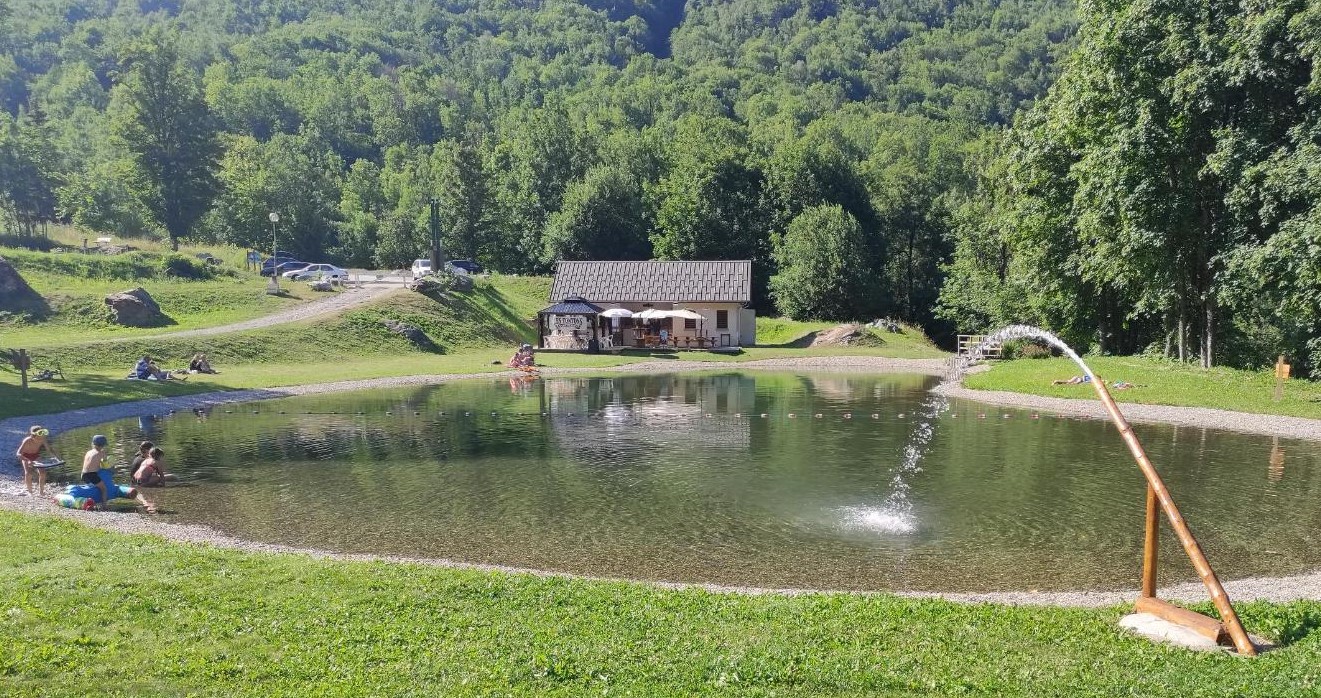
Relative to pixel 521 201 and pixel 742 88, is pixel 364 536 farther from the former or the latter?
pixel 742 88

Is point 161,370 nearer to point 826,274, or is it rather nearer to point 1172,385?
point 1172,385

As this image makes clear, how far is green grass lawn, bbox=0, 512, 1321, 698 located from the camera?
8.85 metres

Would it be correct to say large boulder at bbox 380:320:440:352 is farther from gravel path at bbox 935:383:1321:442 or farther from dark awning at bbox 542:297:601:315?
gravel path at bbox 935:383:1321:442

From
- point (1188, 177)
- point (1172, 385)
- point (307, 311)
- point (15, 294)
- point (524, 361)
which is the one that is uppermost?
point (1188, 177)

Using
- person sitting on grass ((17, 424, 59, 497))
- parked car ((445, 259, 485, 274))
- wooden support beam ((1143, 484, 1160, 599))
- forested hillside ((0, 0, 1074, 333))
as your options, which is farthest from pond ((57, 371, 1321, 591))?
parked car ((445, 259, 485, 274))

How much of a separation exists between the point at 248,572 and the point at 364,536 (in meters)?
4.37

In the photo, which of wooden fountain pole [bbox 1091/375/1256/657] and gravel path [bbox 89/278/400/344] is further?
gravel path [bbox 89/278/400/344]

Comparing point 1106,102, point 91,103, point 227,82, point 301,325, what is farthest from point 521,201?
point 91,103

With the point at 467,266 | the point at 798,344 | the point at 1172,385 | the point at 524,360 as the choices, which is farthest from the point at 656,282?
the point at 1172,385

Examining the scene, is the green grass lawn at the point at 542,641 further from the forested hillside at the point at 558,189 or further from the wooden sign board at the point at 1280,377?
the forested hillside at the point at 558,189

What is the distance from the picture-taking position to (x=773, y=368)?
54562mm

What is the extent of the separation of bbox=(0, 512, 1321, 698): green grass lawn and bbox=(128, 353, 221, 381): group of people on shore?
30.6 meters

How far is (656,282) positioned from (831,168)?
95.9ft

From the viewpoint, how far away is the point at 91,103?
168875mm
